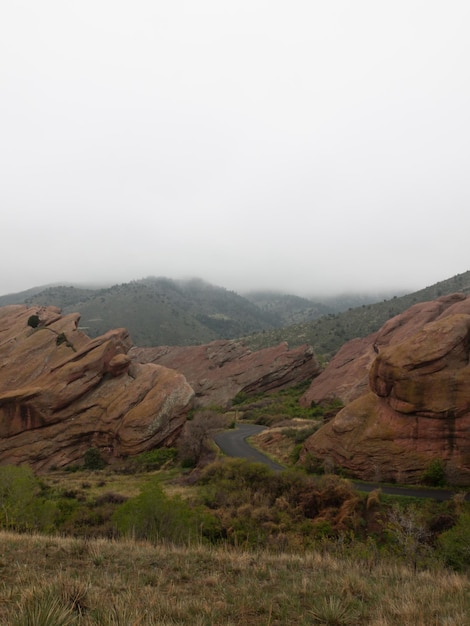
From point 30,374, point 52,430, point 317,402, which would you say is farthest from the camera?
point 317,402

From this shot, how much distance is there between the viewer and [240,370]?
79.1 m

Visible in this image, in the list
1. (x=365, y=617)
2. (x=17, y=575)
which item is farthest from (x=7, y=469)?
(x=365, y=617)

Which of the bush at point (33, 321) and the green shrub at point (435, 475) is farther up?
the bush at point (33, 321)

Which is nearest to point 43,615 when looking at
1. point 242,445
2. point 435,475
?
point 435,475

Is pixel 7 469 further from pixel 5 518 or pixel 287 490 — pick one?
pixel 287 490

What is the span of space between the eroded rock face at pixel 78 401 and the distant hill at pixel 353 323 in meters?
65.7

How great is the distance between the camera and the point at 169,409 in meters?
39.8

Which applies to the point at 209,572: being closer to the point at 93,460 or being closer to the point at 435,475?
the point at 435,475

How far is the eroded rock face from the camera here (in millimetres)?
37969

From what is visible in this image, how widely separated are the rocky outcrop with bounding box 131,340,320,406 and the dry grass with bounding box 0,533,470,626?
65.2 m

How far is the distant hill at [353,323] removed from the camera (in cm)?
10456

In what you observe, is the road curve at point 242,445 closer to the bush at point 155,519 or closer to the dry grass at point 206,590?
the bush at point 155,519

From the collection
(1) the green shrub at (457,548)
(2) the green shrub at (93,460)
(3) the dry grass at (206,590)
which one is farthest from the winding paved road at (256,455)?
(3) the dry grass at (206,590)

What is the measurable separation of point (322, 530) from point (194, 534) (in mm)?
8073
